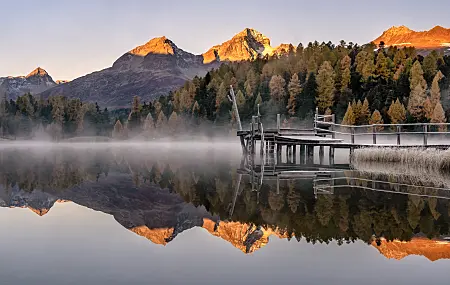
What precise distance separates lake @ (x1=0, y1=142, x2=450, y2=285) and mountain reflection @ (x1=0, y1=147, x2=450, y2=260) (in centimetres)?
5

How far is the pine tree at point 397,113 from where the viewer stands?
99.1 meters

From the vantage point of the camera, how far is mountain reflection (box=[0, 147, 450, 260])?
14117 mm

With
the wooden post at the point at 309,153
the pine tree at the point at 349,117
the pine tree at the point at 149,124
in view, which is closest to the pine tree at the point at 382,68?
the pine tree at the point at 349,117

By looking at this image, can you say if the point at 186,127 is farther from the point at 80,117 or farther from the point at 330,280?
the point at 330,280

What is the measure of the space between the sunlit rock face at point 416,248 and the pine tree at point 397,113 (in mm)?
90493

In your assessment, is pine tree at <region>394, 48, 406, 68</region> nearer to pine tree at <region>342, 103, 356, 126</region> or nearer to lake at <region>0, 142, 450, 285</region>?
pine tree at <region>342, 103, 356, 126</region>

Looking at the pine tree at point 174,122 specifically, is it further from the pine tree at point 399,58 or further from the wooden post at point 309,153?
the wooden post at point 309,153

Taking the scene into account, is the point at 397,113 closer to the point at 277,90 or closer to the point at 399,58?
the point at 399,58

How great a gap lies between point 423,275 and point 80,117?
618 feet

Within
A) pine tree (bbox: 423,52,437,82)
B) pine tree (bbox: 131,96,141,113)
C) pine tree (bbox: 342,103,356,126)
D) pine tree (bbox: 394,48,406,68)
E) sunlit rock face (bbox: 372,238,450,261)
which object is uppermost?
pine tree (bbox: 394,48,406,68)

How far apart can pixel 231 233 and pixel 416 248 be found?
501 centimetres

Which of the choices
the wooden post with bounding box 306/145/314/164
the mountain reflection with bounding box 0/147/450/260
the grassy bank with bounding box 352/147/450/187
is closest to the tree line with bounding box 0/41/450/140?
the wooden post with bounding box 306/145/314/164

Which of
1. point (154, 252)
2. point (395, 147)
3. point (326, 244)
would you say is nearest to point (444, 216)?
point (326, 244)

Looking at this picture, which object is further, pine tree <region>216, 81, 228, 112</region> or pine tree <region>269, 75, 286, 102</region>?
pine tree <region>216, 81, 228, 112</region>
